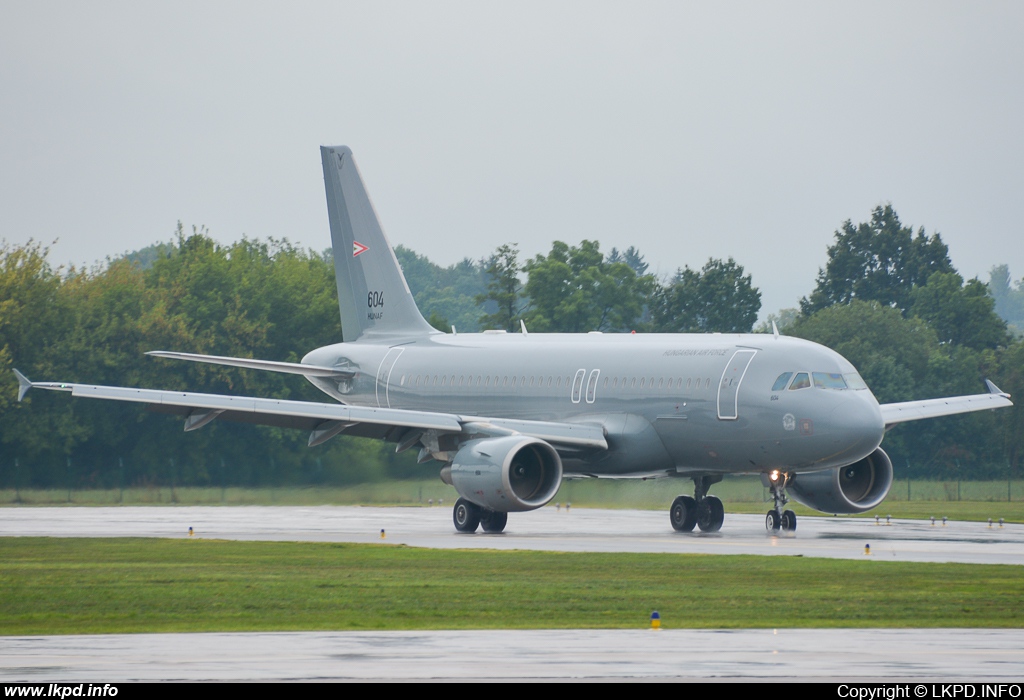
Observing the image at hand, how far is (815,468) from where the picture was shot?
3275cm

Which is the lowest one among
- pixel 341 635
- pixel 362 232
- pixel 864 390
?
pixel 341 635

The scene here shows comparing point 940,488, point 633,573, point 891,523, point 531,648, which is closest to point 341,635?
point 531,648

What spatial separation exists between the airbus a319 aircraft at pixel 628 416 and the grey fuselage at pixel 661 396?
4 centimetres

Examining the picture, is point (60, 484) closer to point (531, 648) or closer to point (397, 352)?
point (397, 352)

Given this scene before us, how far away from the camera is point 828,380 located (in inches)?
1278

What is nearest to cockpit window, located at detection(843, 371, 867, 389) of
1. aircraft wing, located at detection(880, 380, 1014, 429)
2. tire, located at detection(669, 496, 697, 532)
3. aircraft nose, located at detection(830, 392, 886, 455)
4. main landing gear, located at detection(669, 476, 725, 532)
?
aircraft nose, located at detection(830, 392, 886, 455)

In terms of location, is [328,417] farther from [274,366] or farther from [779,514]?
[779,514]

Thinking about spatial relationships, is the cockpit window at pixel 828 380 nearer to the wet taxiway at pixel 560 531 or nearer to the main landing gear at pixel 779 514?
the main landing gear at pixel 779 514

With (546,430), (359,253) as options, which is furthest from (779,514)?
(359,253)

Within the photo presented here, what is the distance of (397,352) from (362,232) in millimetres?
4727

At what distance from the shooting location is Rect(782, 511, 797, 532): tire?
34594 millimetres

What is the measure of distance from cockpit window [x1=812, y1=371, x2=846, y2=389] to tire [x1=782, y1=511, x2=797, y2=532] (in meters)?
3.60

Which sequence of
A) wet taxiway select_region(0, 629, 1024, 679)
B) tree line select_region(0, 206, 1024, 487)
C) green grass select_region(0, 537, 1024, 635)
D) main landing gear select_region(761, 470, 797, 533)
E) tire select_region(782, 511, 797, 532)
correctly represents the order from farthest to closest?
tree line select_region(0, 206, 1024, 487) < tire select_region(782, 511, 797, 532) < main landing gear select_region(761, 470, 797, 533) < green grass select_region(0, 537, 1024, 635) < wet taxiway select_region(0, 629, 1024, 679)

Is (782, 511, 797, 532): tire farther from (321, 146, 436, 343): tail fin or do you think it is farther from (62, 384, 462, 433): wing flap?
(321, 146, 436, 343): tail fin
